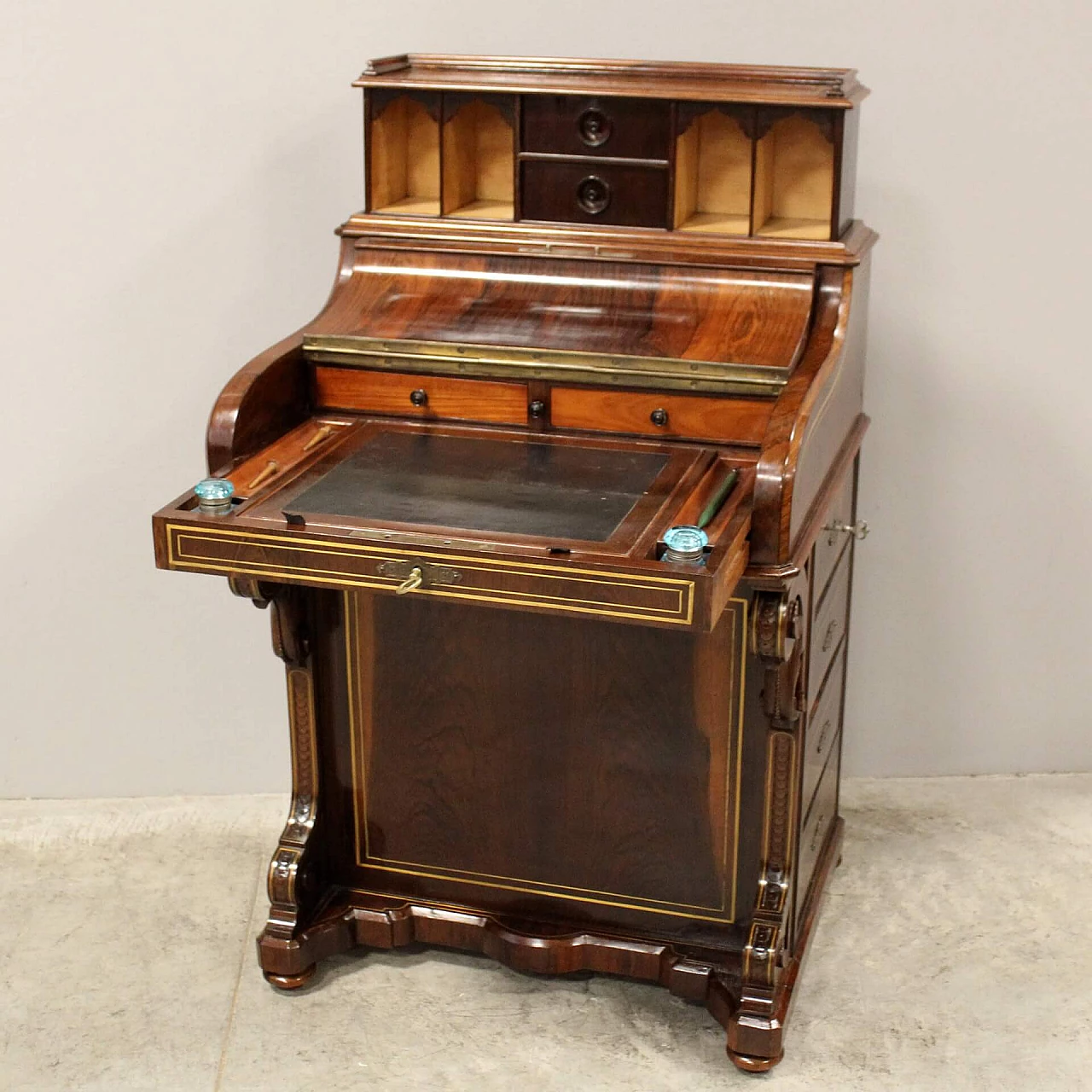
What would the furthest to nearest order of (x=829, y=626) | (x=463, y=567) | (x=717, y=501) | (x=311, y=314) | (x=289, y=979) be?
(x=311, y=314) < (x=829, y=626) < (x=289, y=979) < (x=717, y=501) < (x=463, y=567)

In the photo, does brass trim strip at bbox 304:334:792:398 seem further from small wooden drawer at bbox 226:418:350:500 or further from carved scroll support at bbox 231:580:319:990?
carved scroll support at bbox 231:580:319:990

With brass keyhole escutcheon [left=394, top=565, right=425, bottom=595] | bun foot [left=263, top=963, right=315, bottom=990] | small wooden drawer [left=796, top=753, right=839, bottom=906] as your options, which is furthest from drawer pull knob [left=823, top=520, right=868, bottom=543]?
bun foot [left=263, top=963, right=315, bottom=990]

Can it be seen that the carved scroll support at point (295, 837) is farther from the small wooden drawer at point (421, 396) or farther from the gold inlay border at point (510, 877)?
the small wooden drawer at point (421, 396)

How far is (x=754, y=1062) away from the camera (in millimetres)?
2855

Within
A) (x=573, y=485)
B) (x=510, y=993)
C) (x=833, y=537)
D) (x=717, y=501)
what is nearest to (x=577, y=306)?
(x=573, y=485)

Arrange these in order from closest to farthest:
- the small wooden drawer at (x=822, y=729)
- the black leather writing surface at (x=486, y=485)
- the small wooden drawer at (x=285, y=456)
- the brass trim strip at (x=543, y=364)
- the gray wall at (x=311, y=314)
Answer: the black leather writing surface at (x=486, y=485)
the small wooden drawer at (x=285, y=456)
the brass trim strip at (x=543, y=364)
the small wooden drawer at (x=822, y=729)
the gray wall at (x=311, y=314)

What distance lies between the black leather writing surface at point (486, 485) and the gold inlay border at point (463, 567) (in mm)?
88

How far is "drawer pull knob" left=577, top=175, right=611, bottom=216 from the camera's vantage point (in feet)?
9.50

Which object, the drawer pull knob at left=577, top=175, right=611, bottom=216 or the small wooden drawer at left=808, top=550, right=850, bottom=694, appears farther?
the small wooden drawer at left=808, top=550, right=850, bottom=694

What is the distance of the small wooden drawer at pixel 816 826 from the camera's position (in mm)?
3064

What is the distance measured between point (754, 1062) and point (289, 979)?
34.2 inches

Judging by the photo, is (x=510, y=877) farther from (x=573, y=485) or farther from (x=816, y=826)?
(x=573, y=485)

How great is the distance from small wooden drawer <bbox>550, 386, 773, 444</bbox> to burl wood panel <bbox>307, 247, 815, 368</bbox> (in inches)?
2.9

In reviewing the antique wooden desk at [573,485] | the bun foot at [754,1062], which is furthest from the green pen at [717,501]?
the bun foot at [754,1062]
